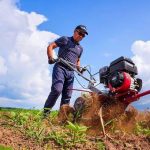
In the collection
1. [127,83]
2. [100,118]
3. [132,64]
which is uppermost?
[132,64]

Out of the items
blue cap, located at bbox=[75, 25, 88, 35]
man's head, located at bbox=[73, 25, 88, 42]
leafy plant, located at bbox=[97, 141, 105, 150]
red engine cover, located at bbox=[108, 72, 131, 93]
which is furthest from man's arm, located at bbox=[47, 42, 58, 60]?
leafy plant, located at bbox=[97, 141, 105, 150]

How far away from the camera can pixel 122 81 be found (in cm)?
753

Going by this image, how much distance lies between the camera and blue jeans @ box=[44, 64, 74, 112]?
9.33 metres

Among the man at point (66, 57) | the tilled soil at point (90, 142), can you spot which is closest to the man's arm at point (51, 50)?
the man at point (66, 57)

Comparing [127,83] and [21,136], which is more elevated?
[127,83]

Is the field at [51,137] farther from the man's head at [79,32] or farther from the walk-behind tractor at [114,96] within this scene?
the man's head at [79,32]

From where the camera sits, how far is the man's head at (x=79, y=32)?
9773 millimetres

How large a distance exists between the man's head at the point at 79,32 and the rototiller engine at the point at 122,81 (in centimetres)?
182

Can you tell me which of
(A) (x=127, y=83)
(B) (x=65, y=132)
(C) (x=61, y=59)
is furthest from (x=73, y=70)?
(B) (x=65, y=132)

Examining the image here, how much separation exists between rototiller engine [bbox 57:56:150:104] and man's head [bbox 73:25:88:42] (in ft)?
5.98

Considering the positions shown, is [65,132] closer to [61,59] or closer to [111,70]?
[111,70]

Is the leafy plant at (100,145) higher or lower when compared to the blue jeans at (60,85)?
lower

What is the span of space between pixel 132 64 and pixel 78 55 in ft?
8.26

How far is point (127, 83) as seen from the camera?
746cm
